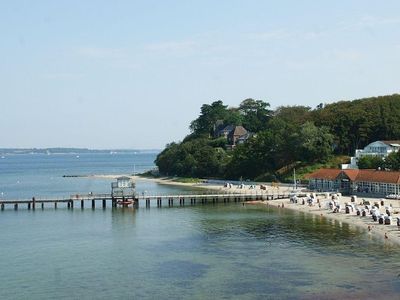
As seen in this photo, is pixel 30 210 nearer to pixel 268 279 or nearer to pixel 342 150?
pixel 268 279

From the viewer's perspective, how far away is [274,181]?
108 meters

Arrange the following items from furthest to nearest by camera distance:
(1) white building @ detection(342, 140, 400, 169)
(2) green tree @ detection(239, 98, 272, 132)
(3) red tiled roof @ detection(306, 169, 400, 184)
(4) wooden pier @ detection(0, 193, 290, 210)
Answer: (2) green tree @ detection(239, 98, 272, 132) → (1) white building @ detection(342, 140, 400, 169) → (4) wooden pier @ detection(0, 193, 290, 210) → (3) red tiled roof @ detection(306, 169, 400, 184)

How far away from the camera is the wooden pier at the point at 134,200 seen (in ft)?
261

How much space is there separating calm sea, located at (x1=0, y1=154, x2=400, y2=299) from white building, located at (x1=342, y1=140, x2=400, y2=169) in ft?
110

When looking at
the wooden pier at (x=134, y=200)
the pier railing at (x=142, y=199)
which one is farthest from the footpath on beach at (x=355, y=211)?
the wooden pier at (x=134, y=200)

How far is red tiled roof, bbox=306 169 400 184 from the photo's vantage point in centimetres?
7563

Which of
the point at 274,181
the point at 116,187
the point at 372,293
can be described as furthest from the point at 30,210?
the point at 372,293

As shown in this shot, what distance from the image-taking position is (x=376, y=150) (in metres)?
102

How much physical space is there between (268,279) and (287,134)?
74695 mm

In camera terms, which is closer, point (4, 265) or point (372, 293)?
point (372, 293)

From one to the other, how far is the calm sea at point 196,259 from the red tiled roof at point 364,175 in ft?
50.7

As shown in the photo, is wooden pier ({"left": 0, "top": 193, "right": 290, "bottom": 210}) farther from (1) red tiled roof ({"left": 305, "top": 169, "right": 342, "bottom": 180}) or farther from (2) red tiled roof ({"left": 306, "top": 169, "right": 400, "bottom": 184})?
(2) red tiled roof ({"left": 306, "top": 169, "right": 400, "bottom": 184})

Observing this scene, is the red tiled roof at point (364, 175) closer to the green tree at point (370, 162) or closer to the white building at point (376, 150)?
the green tree at point (370, 162)

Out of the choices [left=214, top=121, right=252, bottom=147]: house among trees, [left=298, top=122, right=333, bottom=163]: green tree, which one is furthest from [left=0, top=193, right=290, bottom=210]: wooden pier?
[left=214, top=121, right=252, bottom=147]: house among trees
